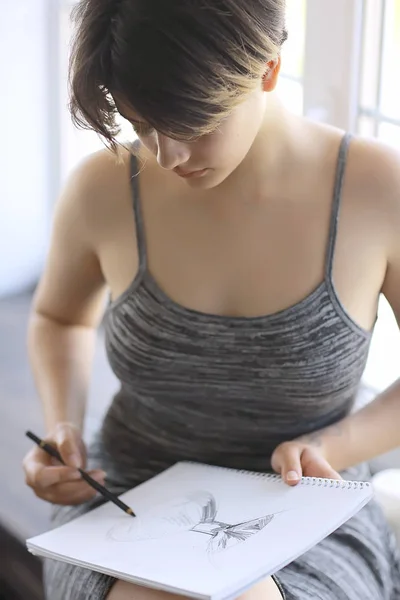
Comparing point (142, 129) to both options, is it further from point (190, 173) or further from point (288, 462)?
point (288, 462)

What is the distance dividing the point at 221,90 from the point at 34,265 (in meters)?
1.28

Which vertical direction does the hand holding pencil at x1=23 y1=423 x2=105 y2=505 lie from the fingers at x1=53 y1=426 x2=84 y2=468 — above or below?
below

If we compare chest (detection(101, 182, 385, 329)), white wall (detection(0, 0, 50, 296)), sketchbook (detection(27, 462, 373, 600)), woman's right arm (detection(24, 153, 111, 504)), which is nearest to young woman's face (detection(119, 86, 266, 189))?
chest (detection(101, 182, 385, 329))

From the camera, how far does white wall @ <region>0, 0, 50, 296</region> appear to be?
1771mm

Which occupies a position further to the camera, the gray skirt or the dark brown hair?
the gray skirt

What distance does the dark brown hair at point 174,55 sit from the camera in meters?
0.70

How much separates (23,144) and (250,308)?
104cm

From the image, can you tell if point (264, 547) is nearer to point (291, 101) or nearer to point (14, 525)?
point (14, 525)

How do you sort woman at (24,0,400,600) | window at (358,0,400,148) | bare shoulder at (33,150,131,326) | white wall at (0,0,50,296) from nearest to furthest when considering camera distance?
1. woman at (24,0,400,600)
2. bare shoulder at (33,150,131,326)
3. window at (358,0,400,148)
4. white wall at (0,0,50,296)

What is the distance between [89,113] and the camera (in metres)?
0.79

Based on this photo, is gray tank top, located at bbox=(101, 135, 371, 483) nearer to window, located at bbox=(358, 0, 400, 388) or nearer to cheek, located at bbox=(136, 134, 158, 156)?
cheek, located at bbox=(136, 134, 158, 156)

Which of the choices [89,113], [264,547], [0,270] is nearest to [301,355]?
[264,547]

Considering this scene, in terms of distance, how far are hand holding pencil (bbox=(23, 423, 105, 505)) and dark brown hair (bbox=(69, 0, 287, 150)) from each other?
0.40 metres

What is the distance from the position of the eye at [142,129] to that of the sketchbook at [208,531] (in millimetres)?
363
